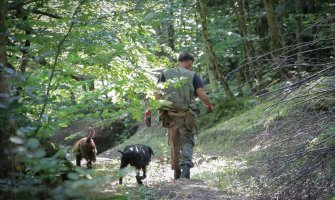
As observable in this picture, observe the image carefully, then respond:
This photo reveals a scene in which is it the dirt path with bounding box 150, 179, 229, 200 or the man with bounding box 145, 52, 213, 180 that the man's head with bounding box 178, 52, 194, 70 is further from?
the dirt path with bounding box 150, 179, 229, 200

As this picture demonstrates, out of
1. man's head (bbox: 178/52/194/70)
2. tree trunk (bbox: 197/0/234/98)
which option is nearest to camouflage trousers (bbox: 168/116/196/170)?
man's head (bbox: 178/52/194/70)

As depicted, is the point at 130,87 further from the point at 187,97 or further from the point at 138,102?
the point at 187,97

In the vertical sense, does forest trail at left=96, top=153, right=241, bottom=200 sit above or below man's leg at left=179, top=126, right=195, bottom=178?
below

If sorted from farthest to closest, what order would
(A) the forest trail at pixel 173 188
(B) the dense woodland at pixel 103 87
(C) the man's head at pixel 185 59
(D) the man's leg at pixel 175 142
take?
(C) the man's head at pixel 185 59
(D) the man's leg at pixel 175 142
(A) the forest trail at pixel 173 188
(B) the dense woodland at pixel 103 87

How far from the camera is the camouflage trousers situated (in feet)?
26.3

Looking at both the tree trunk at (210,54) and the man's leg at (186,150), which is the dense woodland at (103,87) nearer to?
the man's leg at (186,150)

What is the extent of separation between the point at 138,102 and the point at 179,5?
9124mm

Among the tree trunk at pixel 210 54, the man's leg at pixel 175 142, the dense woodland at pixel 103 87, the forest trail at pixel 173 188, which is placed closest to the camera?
Result: the dense woodland at pixel 103 87

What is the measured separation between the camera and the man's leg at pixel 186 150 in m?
7.96

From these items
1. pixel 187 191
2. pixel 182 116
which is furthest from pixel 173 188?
pixel 182 116

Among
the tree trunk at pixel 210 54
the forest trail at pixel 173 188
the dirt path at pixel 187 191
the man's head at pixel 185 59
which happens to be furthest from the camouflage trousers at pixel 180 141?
the tree trunk at pixel 210 54

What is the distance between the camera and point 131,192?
6367 mm

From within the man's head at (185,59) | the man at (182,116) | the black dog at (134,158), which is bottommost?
the black dog at (134,158)

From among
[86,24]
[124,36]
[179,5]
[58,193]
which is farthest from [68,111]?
[179,5]
